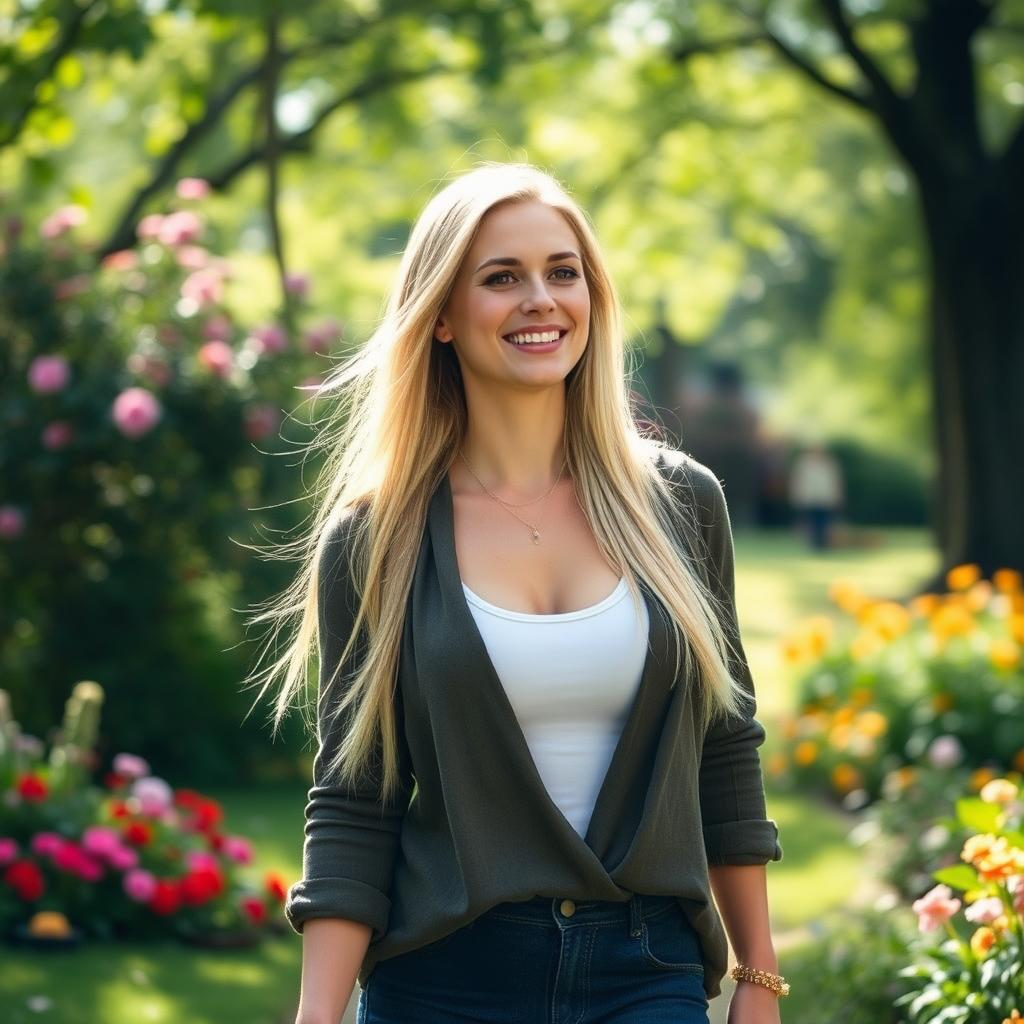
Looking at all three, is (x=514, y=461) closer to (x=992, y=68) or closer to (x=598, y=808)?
(x=598, y=808)

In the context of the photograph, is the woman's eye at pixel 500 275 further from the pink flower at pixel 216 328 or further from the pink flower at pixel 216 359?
the pink flower at pixel 216 328

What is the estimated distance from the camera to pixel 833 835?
869 cm

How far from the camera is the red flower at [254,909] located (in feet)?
21.1

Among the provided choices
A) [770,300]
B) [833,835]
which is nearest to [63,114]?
[833,835]

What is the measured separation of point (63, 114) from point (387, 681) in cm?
567

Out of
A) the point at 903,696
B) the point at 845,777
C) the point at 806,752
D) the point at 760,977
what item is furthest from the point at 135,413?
the point at 760,977

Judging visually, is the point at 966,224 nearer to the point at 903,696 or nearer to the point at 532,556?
the point at 903,696

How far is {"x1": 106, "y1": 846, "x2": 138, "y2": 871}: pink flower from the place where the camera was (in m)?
6.16

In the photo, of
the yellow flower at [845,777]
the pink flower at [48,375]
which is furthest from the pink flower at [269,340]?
the yellow flower at [845,777]

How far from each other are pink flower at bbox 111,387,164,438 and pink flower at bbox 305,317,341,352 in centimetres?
121

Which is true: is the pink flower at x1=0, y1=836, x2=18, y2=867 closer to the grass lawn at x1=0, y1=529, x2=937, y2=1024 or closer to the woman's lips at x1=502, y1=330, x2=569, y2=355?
the grass lawn at x1=0, y1=529, x2=937, y2=1024

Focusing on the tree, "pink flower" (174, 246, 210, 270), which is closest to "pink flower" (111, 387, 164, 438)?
"pink flower" (174, 246, 210, 270)

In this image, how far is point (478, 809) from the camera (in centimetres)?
289

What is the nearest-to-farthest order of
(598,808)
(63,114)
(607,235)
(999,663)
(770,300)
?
(598,808)
(63,114)
(999,663)
(607,235)
(770,300)
